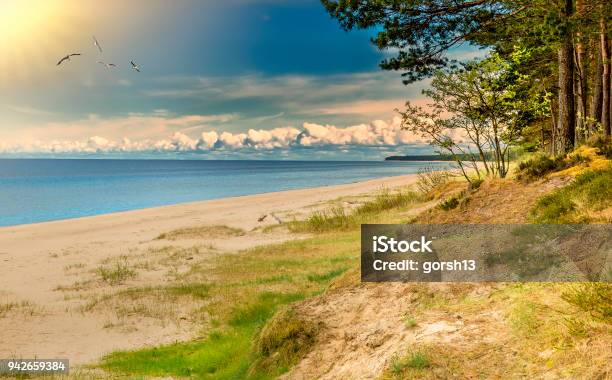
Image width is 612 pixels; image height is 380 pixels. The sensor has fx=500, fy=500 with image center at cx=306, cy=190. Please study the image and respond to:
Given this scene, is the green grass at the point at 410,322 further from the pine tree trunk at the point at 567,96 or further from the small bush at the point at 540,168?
the pine tree trunk at the point at 567,96

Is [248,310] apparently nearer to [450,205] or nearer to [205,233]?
[450,205]

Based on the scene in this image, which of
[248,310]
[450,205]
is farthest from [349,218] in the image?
[450,205]

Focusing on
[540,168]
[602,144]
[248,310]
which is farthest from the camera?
[248,310]

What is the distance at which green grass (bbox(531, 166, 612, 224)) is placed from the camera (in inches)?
229

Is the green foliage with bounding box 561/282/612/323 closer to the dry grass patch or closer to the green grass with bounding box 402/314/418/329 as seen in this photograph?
the green grass with bounding box 402/314/418/329

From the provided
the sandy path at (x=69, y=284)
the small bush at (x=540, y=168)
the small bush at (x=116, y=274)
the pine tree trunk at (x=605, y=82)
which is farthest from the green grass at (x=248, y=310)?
the pine tree trunk at (x=605, y=82)

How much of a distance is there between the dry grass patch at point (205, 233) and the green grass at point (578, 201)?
56.3ft

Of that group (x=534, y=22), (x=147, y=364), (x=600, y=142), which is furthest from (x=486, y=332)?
(x=534, y=22)

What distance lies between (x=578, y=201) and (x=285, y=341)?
394 cm

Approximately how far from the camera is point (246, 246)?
63.7ft

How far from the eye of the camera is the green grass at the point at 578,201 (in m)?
5.82

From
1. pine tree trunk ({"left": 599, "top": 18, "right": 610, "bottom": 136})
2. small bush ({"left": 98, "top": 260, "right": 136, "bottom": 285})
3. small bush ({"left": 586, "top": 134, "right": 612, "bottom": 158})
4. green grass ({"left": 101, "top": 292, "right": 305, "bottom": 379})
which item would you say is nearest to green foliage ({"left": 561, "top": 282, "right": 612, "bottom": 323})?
green grass ({"left": 101, "top": 292, "right": 305, "bottom": 379})

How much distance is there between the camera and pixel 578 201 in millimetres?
6129

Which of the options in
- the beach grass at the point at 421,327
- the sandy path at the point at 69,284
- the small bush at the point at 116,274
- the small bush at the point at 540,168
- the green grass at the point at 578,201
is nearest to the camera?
the beach grass at the point at 421,327
